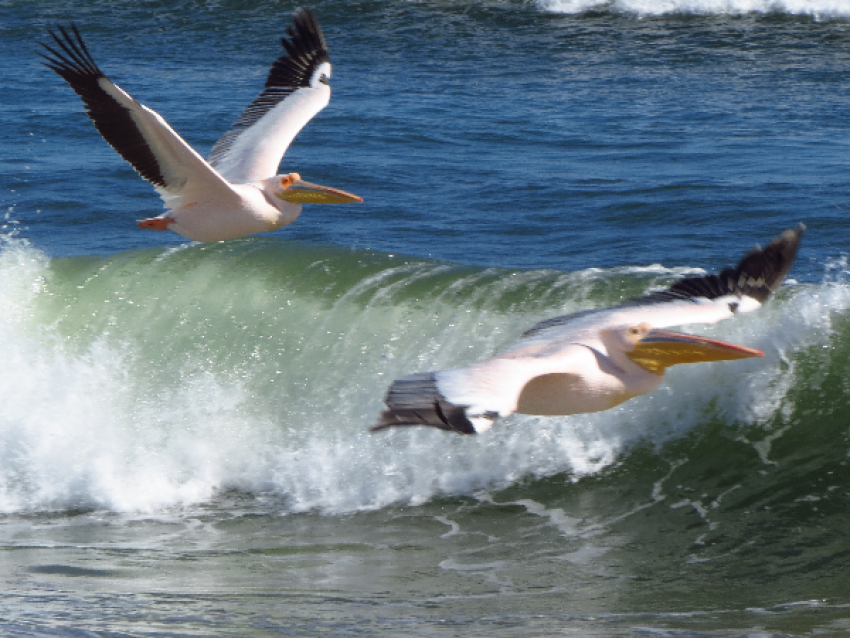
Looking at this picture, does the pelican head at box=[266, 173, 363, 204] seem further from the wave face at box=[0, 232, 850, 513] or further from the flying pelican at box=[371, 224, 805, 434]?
the flying pelican at box=[371, 224, 805, 434]

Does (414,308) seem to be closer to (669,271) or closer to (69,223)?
(669,271)

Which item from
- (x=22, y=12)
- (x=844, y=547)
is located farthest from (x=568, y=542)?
(x=22, y=12)

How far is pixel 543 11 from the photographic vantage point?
21.9 meters

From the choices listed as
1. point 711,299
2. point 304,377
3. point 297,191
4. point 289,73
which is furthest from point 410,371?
point 711,299

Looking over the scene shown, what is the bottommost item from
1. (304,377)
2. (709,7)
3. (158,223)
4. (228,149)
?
(304,377)

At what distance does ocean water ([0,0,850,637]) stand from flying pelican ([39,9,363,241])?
4.51ft

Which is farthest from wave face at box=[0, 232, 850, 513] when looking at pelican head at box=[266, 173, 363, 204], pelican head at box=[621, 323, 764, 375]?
pelican head at box=[621, 323, 764, 375]

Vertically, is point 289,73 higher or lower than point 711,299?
higher

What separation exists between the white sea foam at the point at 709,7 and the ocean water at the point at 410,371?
554 centimetres

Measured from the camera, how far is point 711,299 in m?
5.61

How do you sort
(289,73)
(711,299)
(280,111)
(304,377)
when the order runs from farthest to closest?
(289,73) → (304,377) → (280,111) → (711,299)

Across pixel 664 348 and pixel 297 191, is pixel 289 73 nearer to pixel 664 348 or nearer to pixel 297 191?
pixel 297 191

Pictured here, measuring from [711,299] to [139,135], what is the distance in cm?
321

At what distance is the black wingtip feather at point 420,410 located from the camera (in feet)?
12.2
